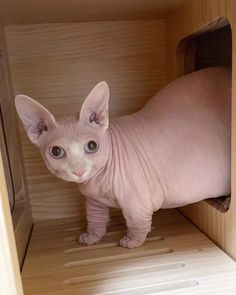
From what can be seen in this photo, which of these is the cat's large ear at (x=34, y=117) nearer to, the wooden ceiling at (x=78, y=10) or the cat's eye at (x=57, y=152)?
the cat's eye at (x=57, y=152)

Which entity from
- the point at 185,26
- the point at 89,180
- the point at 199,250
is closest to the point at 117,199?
the point at 89,180

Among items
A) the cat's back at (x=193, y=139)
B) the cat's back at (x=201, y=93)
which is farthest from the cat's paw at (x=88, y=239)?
the cat's back at (x=201, y=93)

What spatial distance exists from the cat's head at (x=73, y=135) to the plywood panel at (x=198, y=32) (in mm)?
205

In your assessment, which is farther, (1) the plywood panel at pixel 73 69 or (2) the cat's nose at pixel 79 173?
(1) the plywood panel at pixel 73 69

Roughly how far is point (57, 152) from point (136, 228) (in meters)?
0.19

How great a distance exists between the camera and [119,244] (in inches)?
26.0

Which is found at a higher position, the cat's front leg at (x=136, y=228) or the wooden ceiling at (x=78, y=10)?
the wooden ceiling at (x=78, y=10)

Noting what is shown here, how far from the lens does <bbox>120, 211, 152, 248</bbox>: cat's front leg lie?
0.63 meters

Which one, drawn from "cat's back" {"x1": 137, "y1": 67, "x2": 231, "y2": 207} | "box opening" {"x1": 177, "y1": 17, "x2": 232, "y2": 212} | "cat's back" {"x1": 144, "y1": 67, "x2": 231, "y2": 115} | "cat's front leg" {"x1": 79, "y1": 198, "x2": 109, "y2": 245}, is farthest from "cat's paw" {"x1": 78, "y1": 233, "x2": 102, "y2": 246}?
"box opening" {"x1": 177, "y1": 17, "x2": 232, "y2": 212}

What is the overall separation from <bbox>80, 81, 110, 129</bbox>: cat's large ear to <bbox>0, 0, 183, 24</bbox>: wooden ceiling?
0.58 feet

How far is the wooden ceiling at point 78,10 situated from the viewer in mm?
645

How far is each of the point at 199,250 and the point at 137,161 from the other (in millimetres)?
180

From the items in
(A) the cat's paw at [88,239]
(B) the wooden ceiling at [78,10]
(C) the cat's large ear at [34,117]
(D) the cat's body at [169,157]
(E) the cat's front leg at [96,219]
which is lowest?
(A) the cat's paw at [88,239]

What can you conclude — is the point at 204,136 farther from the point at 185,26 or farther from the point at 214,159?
the point at 185,26
